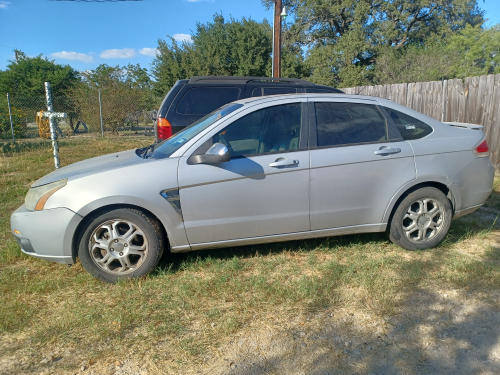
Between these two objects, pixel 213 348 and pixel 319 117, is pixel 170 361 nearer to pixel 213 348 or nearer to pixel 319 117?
pixel 213 348

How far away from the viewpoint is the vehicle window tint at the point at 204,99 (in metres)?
6.67

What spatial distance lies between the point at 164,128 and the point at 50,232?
3.32 m

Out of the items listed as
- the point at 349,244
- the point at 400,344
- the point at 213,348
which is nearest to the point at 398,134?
the point at 349,244

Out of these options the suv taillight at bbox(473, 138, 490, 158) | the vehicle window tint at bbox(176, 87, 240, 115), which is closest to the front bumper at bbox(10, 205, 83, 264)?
Result: the vehicle window tint at bbox(176, 87, 240, 115)

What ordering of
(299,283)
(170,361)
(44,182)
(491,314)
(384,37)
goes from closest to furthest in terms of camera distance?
(170,361), (491,314), (299,283), (44,182), (384,37)

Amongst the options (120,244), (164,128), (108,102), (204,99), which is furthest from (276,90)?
(108,102)

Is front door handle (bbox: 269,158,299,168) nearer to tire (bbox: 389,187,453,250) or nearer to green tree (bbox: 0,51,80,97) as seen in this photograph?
tire (bbox: 389,187,453,250)

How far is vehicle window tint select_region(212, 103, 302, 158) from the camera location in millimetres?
3741

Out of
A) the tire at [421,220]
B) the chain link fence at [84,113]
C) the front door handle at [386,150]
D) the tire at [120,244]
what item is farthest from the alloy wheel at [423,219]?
the chain link fence at [84,113]

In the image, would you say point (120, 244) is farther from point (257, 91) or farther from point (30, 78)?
point (30, 78)

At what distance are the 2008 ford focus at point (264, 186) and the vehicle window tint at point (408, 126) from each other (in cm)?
1

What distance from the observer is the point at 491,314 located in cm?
301

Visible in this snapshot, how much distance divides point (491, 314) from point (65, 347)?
316 cm

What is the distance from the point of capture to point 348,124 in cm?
401
